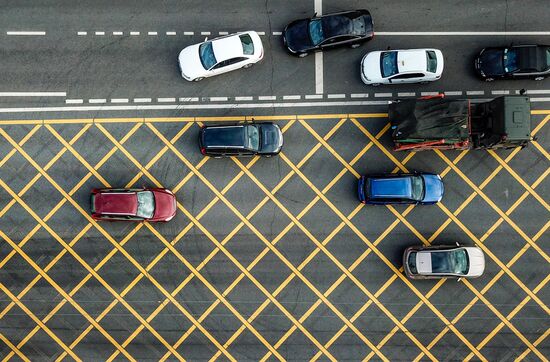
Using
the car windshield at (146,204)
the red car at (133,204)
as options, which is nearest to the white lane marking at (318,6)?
the red car at (133,204)

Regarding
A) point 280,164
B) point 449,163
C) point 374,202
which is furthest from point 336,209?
point 449,163

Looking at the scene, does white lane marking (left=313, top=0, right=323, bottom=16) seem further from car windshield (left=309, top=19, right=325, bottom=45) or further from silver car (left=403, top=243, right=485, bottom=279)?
silver car (left=403, top=243, right=485, bottom=279)

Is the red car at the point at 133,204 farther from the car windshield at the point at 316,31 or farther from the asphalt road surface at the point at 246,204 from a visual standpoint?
the car windshield at the point at 316,31

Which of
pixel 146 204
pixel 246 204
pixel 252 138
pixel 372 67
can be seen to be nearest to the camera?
pixel 146 204

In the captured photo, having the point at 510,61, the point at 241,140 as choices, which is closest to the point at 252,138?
the point at 241,140

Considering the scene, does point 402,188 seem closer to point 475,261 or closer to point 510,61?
point 475,261

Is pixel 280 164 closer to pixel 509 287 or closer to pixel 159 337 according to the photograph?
pixel 159 337
